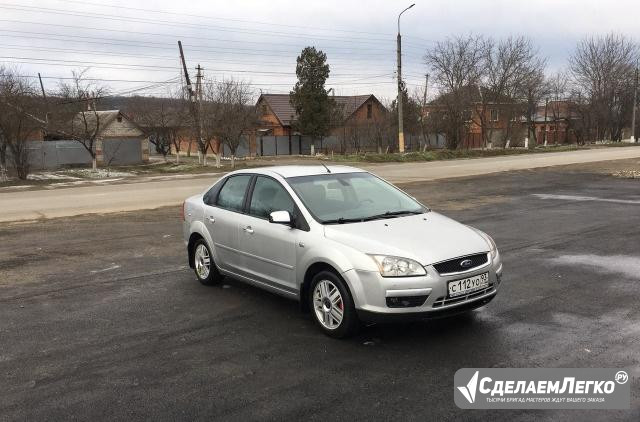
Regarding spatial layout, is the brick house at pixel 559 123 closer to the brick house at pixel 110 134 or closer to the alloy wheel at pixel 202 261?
the brick house at pixel 110 134

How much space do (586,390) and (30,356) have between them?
167 inches

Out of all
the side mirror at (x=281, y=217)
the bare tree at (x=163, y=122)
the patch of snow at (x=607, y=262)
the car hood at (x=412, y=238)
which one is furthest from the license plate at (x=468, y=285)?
the bare tree at (x=163, y=122)

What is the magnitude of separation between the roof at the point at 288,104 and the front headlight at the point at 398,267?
180ft

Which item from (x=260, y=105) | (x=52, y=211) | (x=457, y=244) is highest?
(x=260, y=105)

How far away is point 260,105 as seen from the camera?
6362 cm

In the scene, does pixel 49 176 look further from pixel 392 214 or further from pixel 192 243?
pixel 392 214

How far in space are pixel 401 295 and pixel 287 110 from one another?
193ft

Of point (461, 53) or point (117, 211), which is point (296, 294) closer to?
point (117, 211)

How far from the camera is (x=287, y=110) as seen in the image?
62000mm

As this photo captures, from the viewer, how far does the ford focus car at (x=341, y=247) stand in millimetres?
4547

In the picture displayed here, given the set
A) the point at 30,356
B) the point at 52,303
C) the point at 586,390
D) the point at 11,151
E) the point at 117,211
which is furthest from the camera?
the point at 11,151

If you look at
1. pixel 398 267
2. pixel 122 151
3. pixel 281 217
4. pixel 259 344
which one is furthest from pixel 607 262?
pixel 122 151

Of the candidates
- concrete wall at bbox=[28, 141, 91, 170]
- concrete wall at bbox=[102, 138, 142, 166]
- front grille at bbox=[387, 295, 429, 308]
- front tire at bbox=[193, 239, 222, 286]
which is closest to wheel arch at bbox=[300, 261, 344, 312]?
front grille at bbox=[387, 295, 429, 308]

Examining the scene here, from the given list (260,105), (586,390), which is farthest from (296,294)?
(260,105)
